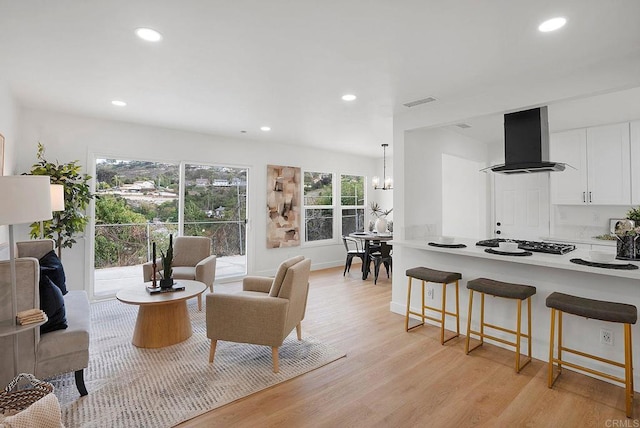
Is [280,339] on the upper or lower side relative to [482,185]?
lower

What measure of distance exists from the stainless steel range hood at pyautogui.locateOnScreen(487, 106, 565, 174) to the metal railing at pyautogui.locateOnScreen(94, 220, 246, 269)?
4338 millimetres

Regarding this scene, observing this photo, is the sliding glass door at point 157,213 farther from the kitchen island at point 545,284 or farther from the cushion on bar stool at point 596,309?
the cushion on bar stool at point 596,309

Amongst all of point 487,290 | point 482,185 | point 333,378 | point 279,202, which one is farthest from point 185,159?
point 482,185

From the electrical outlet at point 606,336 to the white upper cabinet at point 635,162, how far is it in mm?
2681

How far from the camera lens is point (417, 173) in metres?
4.14

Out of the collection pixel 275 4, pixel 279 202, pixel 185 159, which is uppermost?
pixel 275 4

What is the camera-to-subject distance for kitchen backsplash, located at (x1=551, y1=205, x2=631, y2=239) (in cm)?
479

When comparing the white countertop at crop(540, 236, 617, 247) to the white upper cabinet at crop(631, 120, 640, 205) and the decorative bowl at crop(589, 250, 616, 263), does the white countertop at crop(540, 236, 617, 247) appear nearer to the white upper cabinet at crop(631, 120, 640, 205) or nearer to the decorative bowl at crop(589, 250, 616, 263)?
the white upper cabinet at crop(631, 120, 640, 205)

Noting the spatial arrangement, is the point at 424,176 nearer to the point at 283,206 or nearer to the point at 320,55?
the point at 320,55

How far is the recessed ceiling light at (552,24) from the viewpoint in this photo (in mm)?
2037

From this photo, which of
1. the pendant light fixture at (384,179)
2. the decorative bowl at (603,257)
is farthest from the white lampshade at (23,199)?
the pendant light fixture at (384,179)

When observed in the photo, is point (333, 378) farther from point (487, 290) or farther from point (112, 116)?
point (112, 116)

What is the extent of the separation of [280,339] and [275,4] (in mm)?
2356

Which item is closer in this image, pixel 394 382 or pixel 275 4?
pixel 275 4
